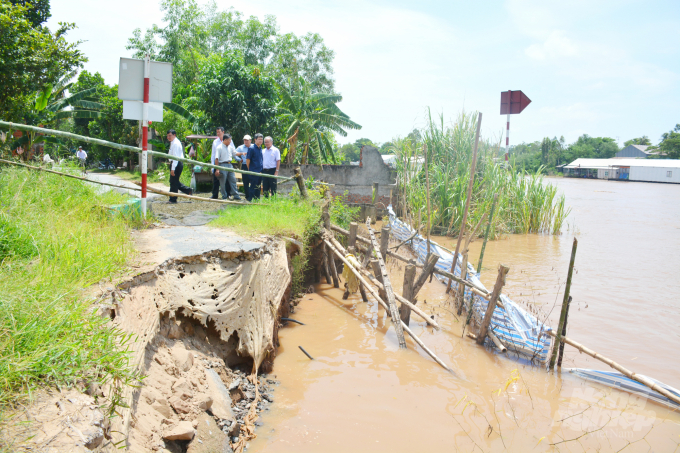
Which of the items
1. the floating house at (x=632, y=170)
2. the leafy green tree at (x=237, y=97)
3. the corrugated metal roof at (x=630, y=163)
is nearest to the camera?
the leafy green tree at (x=237, y=97)

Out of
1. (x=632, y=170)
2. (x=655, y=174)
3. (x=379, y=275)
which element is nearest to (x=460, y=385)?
(x=379, y=275)

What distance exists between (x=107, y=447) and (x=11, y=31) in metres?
7.64

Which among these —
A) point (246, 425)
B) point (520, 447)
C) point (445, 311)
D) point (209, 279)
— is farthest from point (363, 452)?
point (445, 311)

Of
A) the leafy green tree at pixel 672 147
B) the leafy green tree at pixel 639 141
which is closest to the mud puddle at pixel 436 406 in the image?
the leafy green tree at pixel 672 147

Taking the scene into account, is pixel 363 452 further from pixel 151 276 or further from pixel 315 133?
pixel 315 133

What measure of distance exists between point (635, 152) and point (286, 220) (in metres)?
69.3

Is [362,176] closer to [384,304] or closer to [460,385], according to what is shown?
[384,304]

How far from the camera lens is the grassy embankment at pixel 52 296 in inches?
81.2

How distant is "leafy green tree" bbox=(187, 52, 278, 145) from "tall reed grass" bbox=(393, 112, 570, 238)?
4774 mm

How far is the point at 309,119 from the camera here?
1700 centimetres

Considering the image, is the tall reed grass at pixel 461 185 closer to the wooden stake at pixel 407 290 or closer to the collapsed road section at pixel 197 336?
the wooden stake at pixel 407 290

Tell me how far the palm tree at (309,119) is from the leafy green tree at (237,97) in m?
1.09

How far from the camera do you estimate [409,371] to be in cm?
494

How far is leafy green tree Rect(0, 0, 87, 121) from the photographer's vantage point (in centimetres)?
708
